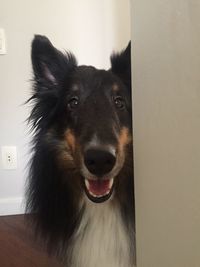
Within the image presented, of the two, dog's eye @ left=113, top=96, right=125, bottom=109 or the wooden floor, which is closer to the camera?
dog's eye @ left=113, top=96, right=125, bottom=109

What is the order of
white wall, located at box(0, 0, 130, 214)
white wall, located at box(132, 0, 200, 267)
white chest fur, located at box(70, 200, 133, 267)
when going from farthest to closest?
white wall, located at box(0, 0, 130, 214) < white chest fur, located at box(70, 200, 133, 267) < white wall, located at box(132, 0, 200, 267)

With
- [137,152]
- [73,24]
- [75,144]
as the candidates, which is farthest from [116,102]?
[73,24]

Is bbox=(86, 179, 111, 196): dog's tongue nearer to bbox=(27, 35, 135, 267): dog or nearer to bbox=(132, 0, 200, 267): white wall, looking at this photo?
bbox=(27, 35, 135, 267): dog

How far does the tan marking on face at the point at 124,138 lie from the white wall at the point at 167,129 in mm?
348

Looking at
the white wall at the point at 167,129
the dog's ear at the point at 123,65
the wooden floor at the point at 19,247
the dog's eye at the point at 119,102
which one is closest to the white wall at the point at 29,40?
the wooden floor at the point at 19,247

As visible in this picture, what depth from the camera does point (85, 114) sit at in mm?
1204

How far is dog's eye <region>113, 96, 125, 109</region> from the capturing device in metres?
1.26

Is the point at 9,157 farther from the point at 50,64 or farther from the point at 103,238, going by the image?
the point at 103,238

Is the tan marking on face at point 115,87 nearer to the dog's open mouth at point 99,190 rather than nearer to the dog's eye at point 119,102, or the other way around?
the dog's eye at point 119,102

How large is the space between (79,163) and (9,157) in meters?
1.19

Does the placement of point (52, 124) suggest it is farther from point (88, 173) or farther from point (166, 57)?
point (166, 57)

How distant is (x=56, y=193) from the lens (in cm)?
Result: 132

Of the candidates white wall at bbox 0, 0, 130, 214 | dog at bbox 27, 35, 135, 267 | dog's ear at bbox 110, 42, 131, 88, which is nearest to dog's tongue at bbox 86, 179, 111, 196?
dog at bbox 27, 35, 135, 267

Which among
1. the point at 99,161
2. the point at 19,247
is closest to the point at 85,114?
the point at 99,161
